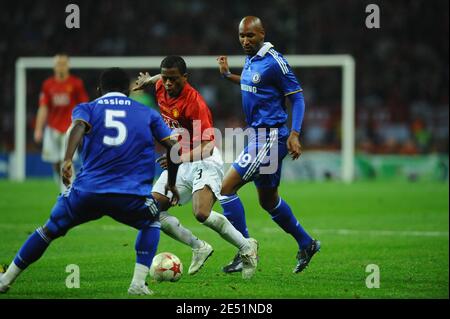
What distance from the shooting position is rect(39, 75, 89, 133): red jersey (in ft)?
50.8

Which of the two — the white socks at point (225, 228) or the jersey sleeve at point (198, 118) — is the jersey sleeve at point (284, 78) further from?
the white socks at point (225, 228)

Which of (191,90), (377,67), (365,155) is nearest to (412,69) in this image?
(377,67)

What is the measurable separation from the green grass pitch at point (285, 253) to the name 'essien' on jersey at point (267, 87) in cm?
155

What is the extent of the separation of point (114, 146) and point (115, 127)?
0.15 metres

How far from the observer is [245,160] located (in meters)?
8.23

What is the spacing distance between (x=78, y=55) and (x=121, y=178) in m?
22.1

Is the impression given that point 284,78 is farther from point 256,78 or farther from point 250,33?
point 250,33

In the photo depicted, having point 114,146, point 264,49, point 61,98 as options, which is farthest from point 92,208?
point 61,98

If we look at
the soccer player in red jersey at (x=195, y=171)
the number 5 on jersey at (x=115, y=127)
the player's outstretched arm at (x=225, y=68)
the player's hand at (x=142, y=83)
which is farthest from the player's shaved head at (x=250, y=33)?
the number 5 on jersey at (x=115, y=127)

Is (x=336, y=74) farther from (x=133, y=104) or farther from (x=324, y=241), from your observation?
(x=133, y=104)

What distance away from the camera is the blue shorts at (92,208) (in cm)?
660

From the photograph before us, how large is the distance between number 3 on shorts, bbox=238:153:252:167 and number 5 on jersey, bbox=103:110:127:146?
1.87 m

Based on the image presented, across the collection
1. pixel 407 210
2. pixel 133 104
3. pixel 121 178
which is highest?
pixel 133 104

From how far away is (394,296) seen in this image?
696cm
